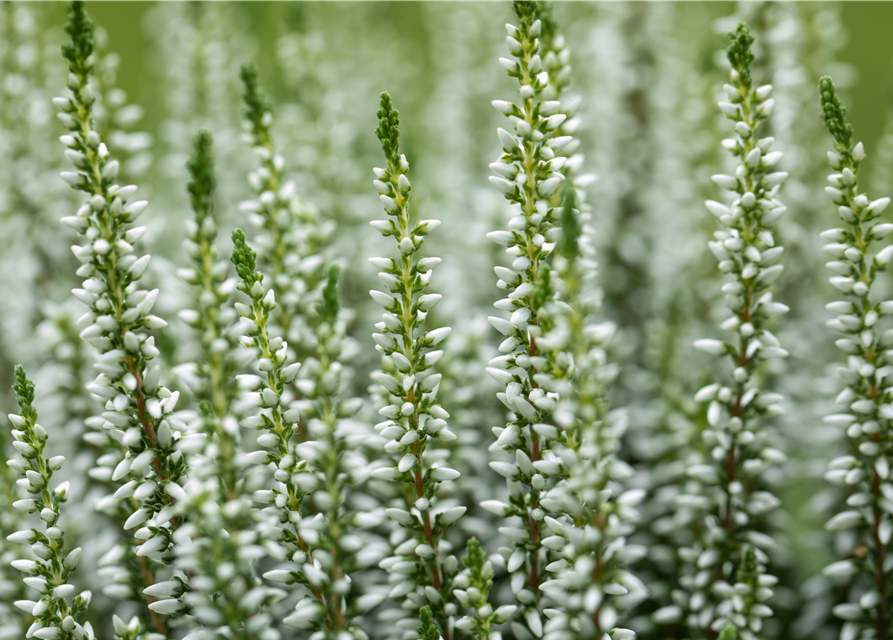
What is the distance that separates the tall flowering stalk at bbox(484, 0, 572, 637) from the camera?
0.43 m

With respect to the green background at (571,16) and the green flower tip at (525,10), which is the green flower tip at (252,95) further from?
the green background at (571,16)

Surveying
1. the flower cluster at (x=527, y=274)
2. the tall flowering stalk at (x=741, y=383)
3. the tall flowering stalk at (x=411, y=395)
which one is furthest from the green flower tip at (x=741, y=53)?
the tall flowering stalk at (x=411, y=395)

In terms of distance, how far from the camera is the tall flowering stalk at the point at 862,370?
0.45 m

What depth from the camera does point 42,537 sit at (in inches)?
17.2

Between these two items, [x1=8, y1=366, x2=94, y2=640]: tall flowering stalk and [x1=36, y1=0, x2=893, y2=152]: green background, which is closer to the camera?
[x1=8, y1=366, x2=94, y2=640]: tall flowering stalk

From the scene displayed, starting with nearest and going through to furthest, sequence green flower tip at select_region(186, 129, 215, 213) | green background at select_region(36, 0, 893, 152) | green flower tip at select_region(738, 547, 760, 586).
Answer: green flower tip at select_region(186, 129, 215, 213) < green flower tip at select_region(738, 547, 760, 586) < green background at select_region(36, 0, 893, 152)

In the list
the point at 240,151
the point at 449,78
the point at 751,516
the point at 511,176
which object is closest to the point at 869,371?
the point at 751,516

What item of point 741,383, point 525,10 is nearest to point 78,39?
point 525,10

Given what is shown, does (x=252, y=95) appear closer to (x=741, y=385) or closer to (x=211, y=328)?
(x=211, y=328)

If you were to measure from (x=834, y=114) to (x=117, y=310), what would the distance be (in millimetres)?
451

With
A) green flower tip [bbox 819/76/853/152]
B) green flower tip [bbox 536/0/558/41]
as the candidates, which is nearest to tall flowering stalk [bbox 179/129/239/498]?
green flower tip [bbox 536/0/558/41]

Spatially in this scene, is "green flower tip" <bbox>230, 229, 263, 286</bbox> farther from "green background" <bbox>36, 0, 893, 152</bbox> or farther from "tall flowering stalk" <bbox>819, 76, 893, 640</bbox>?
"green background" <bbox>36, 0, 893, 152</bbox>

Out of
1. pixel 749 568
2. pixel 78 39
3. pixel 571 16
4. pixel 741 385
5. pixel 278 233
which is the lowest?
pixel 749 568

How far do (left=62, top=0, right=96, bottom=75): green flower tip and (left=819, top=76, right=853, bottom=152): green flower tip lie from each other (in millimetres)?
444
